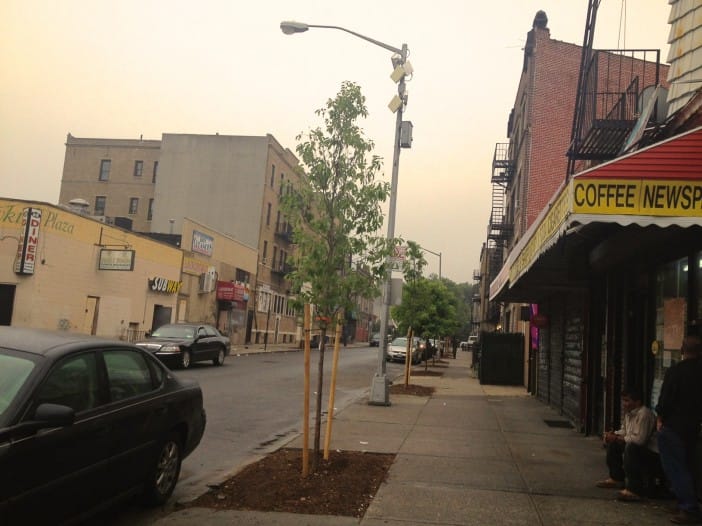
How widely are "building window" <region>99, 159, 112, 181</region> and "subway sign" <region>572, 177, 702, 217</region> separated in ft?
177

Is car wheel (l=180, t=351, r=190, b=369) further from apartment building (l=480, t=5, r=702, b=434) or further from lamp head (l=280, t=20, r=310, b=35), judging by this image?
lamp head (l=280, t=20, r=310, b=35)

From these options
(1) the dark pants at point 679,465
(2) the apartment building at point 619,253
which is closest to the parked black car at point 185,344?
(2) the apartment building at point 619,253

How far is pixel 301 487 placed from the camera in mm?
6320

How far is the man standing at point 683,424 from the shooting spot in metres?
5.52

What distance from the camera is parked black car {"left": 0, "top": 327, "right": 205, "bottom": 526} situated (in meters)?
3.95

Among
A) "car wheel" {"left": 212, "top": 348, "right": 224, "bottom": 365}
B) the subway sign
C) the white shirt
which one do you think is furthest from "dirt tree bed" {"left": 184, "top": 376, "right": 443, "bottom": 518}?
"car wheel" {"left": 212, "top": 348, "right": 224, "bottom": 365}

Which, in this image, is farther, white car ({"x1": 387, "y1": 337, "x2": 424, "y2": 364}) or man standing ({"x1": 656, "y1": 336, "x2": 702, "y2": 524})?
white car ({"x1": 387, "y1": 337, "x2": 424, "y2": 364})

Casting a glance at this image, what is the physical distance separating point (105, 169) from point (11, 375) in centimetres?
5385

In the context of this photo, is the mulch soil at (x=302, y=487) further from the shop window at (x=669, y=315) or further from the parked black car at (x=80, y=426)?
the shop window at (x=669, y=315)

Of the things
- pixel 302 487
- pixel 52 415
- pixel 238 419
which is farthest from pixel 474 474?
pixel 238 419

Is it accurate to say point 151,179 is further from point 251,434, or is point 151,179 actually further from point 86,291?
point 251,434

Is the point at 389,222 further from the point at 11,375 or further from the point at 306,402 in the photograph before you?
the point at 11,375

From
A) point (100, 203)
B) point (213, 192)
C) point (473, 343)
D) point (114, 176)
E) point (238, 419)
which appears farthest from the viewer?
point (100, 203)

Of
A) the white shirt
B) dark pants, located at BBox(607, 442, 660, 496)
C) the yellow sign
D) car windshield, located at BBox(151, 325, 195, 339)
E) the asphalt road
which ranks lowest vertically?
the asphalt road
